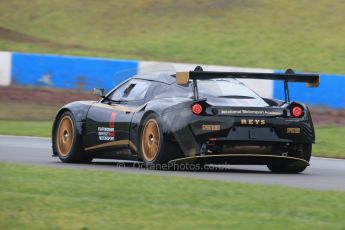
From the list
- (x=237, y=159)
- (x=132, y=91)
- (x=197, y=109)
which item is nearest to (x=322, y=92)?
(x=132, y=91)

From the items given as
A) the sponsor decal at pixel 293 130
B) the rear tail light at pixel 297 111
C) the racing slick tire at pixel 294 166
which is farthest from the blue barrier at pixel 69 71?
the sponsor decal at pixel 293 130

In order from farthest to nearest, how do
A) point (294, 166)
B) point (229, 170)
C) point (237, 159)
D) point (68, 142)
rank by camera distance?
point (68, 142) < point (229, 170) < point (294, 166) < point (237, 159)

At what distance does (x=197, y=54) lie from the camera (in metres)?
32.5

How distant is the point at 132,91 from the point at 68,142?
117 centimetres

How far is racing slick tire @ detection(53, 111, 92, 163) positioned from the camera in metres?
12.8

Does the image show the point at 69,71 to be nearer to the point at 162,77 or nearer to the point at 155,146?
the point at 162,77

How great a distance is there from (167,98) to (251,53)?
20702 millimetres

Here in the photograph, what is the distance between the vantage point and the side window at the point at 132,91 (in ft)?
40.5

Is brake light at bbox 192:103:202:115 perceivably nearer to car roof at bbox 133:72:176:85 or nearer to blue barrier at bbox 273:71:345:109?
car roof at bbox 133:72:176:85

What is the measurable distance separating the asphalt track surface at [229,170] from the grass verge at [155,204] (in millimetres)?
1070

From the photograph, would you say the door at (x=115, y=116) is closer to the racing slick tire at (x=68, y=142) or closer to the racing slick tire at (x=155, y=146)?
the racing slick tire at (x=68, y=142)

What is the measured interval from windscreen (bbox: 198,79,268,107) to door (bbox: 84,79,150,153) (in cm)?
87

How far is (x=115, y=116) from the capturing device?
12.3 meters

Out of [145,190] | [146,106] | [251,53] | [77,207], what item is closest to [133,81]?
[146,106]
